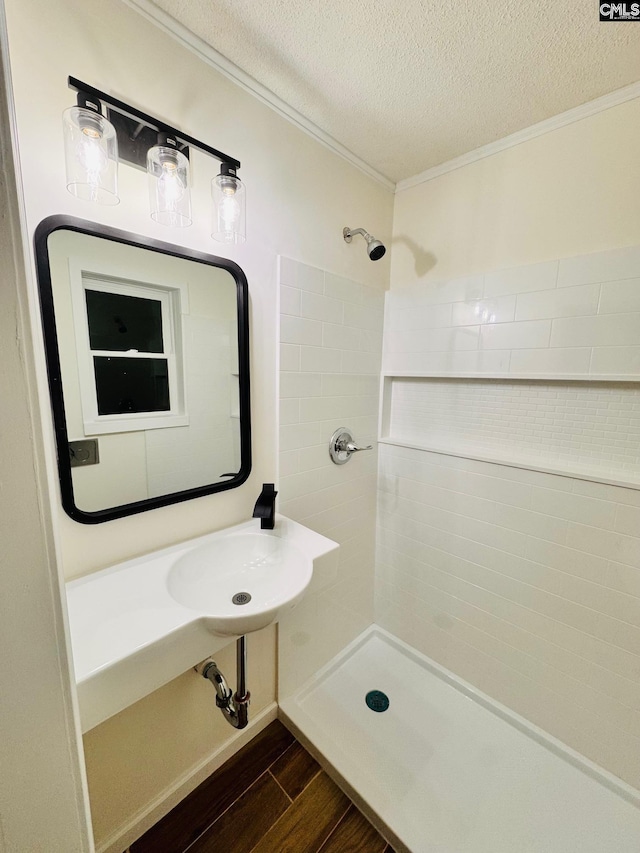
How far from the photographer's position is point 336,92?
114 centimetres

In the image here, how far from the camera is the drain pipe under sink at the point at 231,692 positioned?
1061mm

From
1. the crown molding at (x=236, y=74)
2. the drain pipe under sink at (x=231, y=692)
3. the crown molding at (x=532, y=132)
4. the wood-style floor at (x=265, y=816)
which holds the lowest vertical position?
the wood-style floor at (x=265, y=816)

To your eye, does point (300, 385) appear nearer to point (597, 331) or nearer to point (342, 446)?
point (342, 446)

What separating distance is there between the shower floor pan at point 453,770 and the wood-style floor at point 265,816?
70 mm

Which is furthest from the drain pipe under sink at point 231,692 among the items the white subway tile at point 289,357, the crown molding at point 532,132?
the crown molding at point 532,132

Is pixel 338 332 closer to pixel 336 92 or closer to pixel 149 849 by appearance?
pixel 336 92

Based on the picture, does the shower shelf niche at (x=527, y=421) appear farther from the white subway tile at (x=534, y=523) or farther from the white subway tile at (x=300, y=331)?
the white subway tile at (x=300, y=331)

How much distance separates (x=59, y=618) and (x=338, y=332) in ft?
4.27

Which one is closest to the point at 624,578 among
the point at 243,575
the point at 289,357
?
the point at 243,575

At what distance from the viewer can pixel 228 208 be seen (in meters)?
1.02

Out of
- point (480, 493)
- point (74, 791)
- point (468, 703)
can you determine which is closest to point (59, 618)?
point (74, 791)

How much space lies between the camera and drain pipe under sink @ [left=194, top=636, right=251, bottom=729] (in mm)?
1061

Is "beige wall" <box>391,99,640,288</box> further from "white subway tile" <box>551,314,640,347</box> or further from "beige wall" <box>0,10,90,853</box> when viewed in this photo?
"beige wall" <box>0,10,90,853</box>

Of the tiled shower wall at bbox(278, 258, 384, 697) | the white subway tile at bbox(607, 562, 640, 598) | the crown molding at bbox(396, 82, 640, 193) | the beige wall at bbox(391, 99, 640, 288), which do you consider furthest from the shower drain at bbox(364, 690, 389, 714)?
the crown molding at bbox(396, 82, 640, 193)
